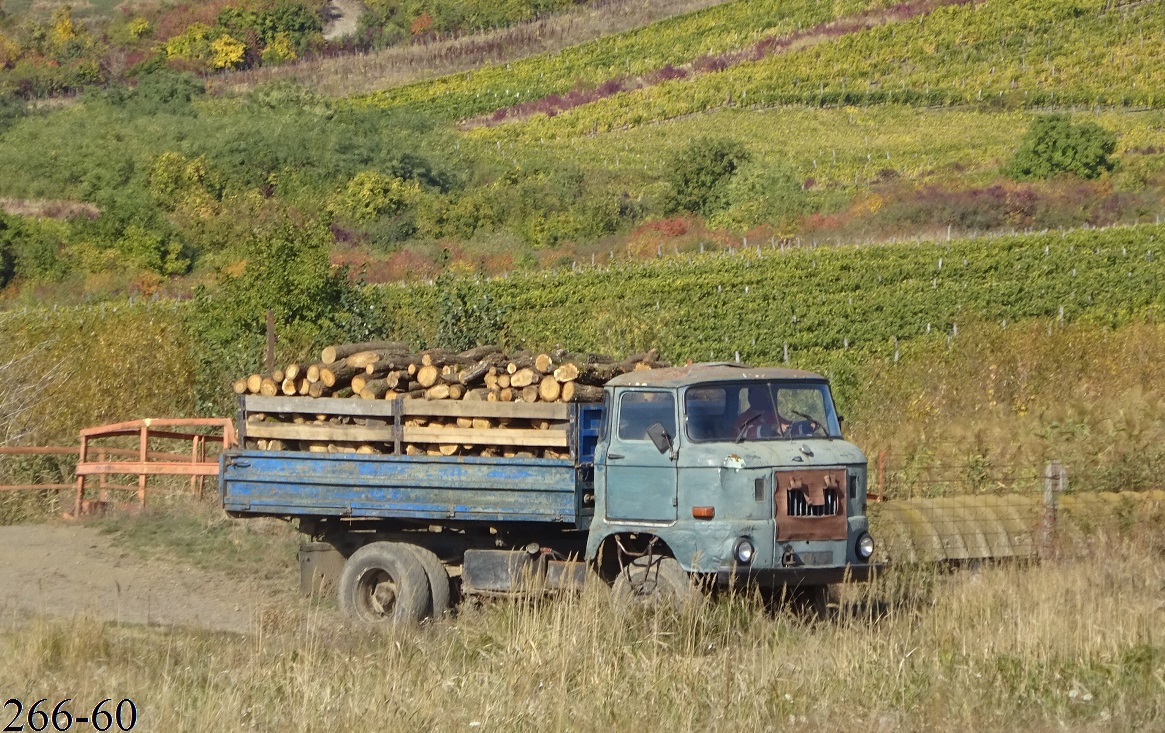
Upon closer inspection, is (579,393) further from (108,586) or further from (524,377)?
(108,586)

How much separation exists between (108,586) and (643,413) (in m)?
6.38

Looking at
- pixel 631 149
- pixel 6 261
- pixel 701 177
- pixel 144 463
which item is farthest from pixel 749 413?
pixel 631 149

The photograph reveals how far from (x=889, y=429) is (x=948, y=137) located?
45.7 metres

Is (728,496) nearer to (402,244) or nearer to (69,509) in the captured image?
(69,509)

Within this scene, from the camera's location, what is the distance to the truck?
34.6 feet

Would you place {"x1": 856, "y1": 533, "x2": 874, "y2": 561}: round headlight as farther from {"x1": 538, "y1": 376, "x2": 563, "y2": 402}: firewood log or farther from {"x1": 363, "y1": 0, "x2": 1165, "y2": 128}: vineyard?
{"x1": 363, "y1": 0, "x2": 1165, "y2": 128}: vineyard

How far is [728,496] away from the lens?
1055 centimetres

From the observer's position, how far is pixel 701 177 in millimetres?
61062

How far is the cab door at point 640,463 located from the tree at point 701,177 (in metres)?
49.4

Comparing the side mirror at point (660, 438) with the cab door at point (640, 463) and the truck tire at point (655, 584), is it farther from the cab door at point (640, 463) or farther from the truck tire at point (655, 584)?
the truck tire at point (655, 584)

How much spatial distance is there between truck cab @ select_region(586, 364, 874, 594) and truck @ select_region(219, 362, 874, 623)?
0.04ft

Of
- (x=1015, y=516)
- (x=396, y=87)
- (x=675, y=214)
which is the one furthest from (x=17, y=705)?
(x=396, y=87)

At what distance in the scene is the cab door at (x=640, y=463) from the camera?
10.9 m

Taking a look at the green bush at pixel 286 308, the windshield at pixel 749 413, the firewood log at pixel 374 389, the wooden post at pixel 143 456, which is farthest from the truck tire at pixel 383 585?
the green bush at pixel 286 308
